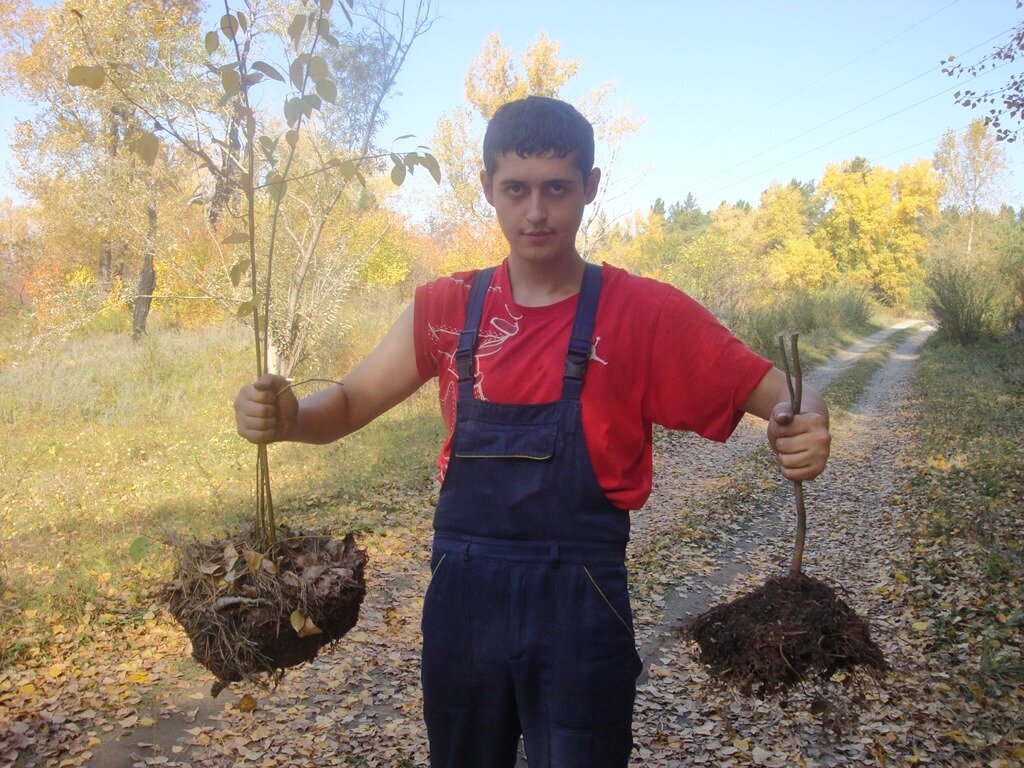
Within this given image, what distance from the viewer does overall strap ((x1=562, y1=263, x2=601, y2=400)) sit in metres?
1.96

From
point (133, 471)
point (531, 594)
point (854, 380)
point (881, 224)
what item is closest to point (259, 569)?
point (531, 594)

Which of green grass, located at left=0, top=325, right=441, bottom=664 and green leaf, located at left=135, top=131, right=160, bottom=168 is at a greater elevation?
green leaf, located at left=135, top=131, right=160, bottom=168

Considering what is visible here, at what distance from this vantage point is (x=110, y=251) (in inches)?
685

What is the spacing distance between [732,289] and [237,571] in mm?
22135

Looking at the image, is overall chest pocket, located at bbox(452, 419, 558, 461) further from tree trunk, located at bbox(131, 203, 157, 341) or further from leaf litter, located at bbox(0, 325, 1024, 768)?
tree trunk, located at bbox(131, 203, 157, 341)

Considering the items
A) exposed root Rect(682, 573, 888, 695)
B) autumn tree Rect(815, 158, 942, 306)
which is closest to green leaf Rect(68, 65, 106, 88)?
exposed root Rect(682, 573, 888, 695)

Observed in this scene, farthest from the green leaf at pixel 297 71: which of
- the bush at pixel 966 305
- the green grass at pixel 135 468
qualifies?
the bush at pixel 966 305

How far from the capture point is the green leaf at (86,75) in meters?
2.11

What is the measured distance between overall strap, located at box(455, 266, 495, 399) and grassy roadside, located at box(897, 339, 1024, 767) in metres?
3.69

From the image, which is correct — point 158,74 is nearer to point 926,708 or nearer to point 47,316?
point 47,316

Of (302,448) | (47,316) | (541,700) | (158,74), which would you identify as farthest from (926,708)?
(47,316)

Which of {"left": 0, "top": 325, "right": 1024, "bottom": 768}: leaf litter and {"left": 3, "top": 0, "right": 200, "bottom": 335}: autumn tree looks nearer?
{"left": 0, "top": 325, "right": 1024, "bottom": 768}: leaf litter

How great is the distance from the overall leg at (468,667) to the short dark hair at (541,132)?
106 centimetres

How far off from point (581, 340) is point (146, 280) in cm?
1397
